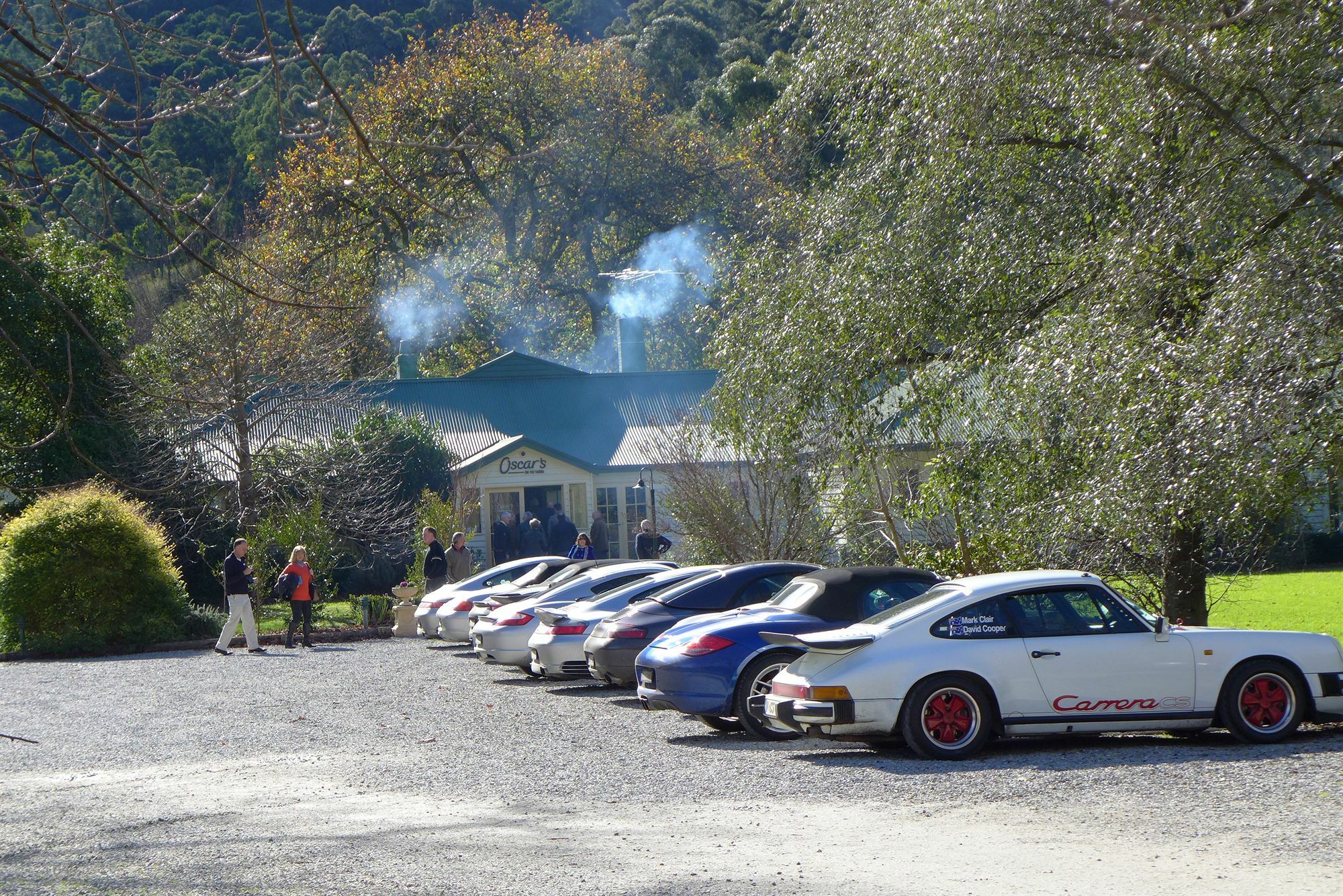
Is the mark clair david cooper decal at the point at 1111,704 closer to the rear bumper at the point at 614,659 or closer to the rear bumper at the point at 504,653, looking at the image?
the rear bumper at the point at 614,659

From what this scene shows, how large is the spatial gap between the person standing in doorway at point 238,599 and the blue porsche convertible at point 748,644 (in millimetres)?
10662

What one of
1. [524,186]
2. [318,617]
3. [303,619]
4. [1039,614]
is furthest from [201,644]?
[524,186]

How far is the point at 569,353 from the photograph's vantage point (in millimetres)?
57500

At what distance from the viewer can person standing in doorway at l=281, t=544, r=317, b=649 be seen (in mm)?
22359

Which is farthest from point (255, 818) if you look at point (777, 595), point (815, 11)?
point (815, 11)

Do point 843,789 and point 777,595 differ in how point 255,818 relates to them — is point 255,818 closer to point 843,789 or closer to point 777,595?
point 843,789

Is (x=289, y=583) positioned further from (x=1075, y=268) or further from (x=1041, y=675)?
(x=1041, y=675)

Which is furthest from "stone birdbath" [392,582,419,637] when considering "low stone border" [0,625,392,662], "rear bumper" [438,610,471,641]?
"rear bumper" [438,610,471,641]

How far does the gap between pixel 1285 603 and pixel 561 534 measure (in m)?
15.6

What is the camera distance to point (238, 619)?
22094 mm

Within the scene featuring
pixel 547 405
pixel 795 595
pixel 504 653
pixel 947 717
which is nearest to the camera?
pixel 947 717

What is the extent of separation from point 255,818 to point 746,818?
3045 millimetres

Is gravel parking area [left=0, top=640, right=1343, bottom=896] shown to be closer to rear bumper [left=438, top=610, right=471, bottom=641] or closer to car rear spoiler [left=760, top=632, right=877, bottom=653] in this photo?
car rear spoiler [left=760, top=632, right=877, bottom=653]

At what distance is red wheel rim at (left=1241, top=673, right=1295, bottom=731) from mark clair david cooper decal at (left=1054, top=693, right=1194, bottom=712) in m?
0.58
